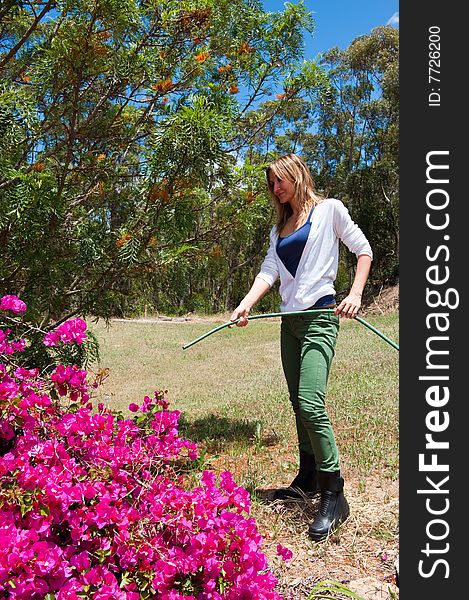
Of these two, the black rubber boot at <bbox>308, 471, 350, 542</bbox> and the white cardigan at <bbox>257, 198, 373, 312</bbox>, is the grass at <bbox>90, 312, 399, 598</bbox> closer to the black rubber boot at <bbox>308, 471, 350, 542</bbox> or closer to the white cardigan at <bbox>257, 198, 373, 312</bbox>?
the black rubber boot at <bbox>308, 471, 350, 542</bbox>

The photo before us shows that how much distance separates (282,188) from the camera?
269 centimetres

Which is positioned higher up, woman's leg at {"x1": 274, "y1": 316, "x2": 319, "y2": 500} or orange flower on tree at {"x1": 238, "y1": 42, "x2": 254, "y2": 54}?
orange flower on tree at {"x1": 238, "y1": 42, "x2": 254, "y2": 54}

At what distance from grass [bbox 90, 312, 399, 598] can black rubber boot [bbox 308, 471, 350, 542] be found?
0.15ft

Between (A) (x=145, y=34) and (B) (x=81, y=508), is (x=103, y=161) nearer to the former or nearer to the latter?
(A) (x=145, y=34)

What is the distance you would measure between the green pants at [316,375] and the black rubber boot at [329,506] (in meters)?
0.05

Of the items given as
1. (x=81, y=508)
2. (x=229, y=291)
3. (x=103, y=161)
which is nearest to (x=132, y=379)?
(x=103, y=161)

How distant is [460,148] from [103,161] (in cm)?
208

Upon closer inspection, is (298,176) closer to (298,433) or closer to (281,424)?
(298,433)

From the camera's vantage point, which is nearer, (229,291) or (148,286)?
(148,286)

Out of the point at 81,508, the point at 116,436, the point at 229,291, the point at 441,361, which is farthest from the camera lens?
the point at 229,291

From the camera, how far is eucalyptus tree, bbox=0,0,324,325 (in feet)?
9.61

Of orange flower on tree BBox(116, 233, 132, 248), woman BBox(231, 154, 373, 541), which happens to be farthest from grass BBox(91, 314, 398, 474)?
orange flower on tree BBox(116, 233, 132, 248)

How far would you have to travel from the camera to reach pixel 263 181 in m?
3.72

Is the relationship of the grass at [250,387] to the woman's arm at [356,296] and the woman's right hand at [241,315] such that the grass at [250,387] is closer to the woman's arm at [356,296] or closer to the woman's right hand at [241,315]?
the woman's right hand at [241,315]
